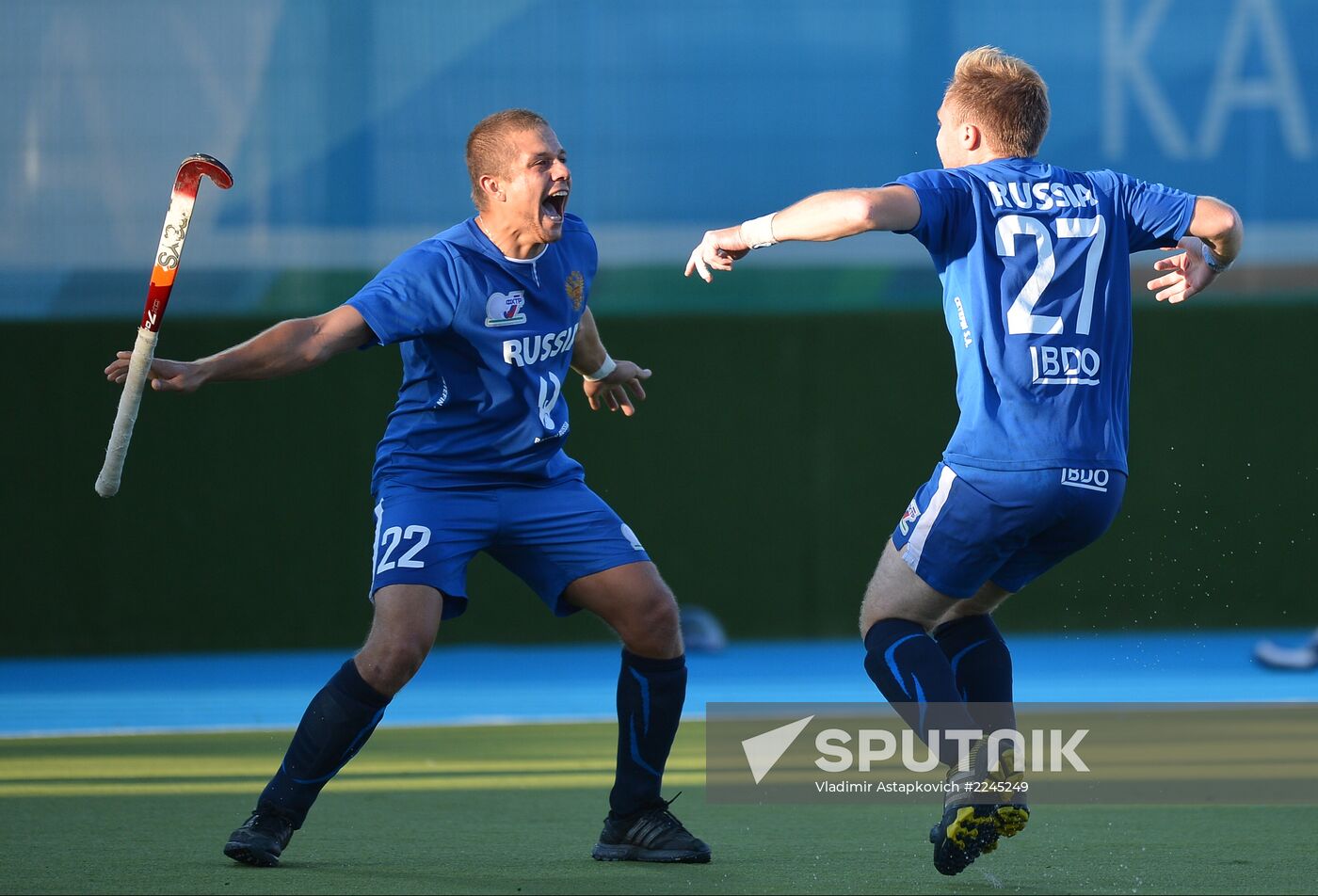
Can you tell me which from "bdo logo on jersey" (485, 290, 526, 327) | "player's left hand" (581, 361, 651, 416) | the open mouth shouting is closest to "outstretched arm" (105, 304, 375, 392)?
"bdo logo on jersey" (485, 290, 526, 327)

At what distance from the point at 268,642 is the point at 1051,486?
7281 millimetres

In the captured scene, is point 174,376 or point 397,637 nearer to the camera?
point 174,376

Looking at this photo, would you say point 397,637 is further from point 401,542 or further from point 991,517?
point 991,517

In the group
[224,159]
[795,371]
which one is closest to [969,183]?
[795,371]

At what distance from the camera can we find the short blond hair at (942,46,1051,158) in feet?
12.8

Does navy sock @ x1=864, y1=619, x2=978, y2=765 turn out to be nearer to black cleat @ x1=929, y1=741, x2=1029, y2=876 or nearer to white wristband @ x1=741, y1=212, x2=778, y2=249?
black cleat @ x1=929, y1=741, x2=1029, y2=876

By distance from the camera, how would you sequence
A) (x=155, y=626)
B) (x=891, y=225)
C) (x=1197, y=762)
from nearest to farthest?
(x=891, y=225)
(x=1197, y=762)
(x=155, y=626)

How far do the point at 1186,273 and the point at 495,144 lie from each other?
175 cm

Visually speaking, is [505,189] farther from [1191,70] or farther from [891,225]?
[1191,70]

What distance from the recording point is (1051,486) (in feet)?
12.2

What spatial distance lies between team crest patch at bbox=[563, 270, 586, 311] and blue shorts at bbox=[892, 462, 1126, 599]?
46.2 inches

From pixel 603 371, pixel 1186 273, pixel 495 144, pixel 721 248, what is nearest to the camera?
pixel 721 248

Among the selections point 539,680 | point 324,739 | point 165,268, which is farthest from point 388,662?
point 539,680

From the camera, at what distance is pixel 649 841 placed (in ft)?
14.3
